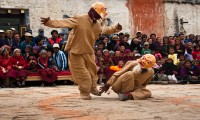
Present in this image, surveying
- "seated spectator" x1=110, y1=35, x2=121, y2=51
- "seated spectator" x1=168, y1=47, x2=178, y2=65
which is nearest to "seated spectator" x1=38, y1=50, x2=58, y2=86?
"seated spectator" x1=110, y1=35, x2=121, y2=51

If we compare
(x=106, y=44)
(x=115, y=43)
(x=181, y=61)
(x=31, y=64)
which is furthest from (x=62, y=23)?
(x=181, y=61)

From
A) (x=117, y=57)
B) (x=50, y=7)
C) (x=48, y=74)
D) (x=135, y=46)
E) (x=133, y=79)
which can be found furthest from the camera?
(x=50, y=7)

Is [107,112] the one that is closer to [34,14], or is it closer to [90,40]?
[90,40]

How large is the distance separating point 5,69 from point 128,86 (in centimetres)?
491

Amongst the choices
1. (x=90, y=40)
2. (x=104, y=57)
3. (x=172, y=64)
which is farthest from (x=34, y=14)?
(x=90, y=40)

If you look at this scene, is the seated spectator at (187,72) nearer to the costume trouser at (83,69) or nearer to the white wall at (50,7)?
the costume trouser at (83,69)

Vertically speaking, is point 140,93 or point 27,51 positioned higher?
point 27,51

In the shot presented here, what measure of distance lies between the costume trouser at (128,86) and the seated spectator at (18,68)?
14.7 ft

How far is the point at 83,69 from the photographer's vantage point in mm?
6590

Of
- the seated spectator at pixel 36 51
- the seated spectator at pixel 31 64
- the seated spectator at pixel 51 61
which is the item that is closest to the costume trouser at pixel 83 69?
the seated spectator at pixel 31 64

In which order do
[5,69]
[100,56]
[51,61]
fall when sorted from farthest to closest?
[100,56] < [51,61] < [5,69]

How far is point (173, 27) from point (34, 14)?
773 centimetres

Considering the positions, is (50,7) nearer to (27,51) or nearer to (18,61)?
(27,51)

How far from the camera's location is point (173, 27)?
20438 mm
